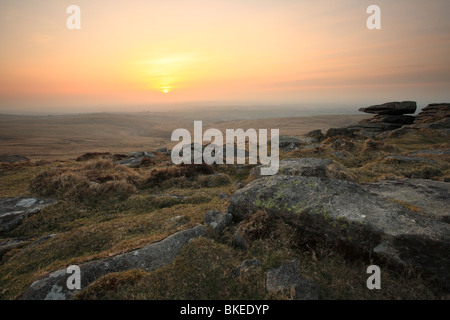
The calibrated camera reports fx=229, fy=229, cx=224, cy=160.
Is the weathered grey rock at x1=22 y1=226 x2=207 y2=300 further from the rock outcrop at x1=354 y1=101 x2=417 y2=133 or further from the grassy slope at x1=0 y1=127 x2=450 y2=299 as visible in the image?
the rock outcrop at x1=354 y1=101 x2=417 y2=133

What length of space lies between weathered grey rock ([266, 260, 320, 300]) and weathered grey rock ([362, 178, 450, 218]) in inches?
193

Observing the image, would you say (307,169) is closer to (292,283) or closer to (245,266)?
(245,266)

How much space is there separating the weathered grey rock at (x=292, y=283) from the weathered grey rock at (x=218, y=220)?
254 cm

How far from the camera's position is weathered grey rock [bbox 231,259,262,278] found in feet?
17.6

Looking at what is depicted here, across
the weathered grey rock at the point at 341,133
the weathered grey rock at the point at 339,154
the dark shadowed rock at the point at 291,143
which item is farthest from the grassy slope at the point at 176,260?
the weathered grey rock at the point at 341,133

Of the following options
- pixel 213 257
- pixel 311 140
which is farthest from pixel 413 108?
pixel 213 257

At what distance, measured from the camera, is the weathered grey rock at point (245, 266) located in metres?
5.36

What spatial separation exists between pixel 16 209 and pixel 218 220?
410 inches

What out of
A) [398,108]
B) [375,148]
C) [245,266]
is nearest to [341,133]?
[375,148]

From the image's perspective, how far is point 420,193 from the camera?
8508 millimetres

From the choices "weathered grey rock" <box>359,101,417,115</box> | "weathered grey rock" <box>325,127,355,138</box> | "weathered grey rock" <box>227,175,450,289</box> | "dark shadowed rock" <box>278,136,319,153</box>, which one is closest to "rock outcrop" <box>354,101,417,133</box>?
"weathered grey rock" <box>359,101,417,115</box>

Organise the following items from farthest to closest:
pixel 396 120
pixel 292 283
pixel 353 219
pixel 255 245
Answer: pixel 396 120 < pixel 255 245 < pixel 353 219 < pixel 292 283

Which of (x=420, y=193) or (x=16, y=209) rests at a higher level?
(x=420, y=193)

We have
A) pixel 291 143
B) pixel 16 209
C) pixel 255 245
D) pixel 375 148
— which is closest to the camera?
pixel 255 245
